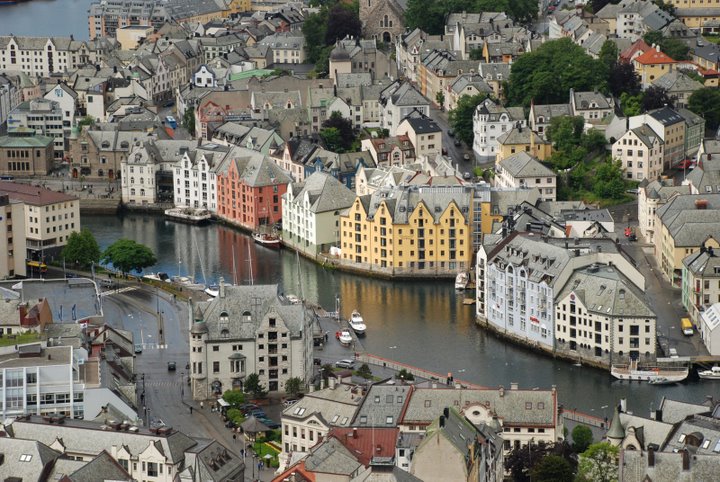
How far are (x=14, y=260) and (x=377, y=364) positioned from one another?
2237 centimetres

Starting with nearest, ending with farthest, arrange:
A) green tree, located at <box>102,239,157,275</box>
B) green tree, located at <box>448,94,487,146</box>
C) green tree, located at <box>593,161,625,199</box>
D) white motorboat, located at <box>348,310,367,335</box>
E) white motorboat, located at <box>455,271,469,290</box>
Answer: white motorboat, located at <box>348,310,367,335</box>, white motorboat, located at <box>455,271,469,290</box>, green tree, located at <box>102,239,157,275</box>, green tree, located at <box>593,161,625,199</box>, green tree, located at <box>448,94,487,146</box>

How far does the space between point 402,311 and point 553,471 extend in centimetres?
2871

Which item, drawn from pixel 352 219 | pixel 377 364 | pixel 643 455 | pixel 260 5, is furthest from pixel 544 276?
pixel 260 5

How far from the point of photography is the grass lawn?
79375 millimetres

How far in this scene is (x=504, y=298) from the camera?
91562mm

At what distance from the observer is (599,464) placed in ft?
224

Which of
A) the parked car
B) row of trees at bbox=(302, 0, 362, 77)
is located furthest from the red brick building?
row of trees at bbox=(302, 0, 362, 77)

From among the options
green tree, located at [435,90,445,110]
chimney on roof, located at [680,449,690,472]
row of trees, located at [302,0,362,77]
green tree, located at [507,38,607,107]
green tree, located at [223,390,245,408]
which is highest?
row of trees, located at [302,0,362,77]

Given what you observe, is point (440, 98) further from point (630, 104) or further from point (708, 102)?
point (708, 102)

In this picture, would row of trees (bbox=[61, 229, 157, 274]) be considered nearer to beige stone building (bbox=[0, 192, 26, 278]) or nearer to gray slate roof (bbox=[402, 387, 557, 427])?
beige stone building (bbox=[0, 192, 26, 278])

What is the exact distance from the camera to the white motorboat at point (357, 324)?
9162 centimetres

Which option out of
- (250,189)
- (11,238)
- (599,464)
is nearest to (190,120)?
(250,189)

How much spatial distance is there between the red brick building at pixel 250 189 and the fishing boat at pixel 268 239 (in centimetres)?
174

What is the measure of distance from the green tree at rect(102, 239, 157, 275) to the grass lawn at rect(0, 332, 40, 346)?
65.0 feet
